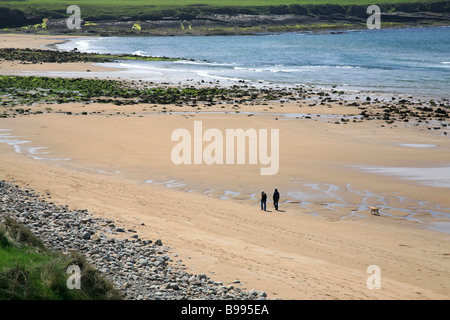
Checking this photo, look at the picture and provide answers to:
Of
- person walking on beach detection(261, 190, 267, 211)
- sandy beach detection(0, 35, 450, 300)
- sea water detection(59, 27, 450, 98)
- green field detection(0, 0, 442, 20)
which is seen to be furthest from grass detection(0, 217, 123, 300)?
green field detection(0, 0, 442, 20)

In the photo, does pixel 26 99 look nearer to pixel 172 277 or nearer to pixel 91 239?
pixel 91 239

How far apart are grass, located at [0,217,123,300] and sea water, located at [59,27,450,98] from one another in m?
44.9

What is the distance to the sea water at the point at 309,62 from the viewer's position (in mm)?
58312

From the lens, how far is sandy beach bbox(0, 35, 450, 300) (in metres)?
12.5

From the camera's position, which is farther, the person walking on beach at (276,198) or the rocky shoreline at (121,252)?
the person walking on beach at (276,198)

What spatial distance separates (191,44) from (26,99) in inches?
3220

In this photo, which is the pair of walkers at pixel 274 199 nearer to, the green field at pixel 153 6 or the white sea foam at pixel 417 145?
the white sea foam at pixel 417 145

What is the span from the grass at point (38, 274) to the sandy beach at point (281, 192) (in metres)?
2.91

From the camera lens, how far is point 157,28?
15388cm
